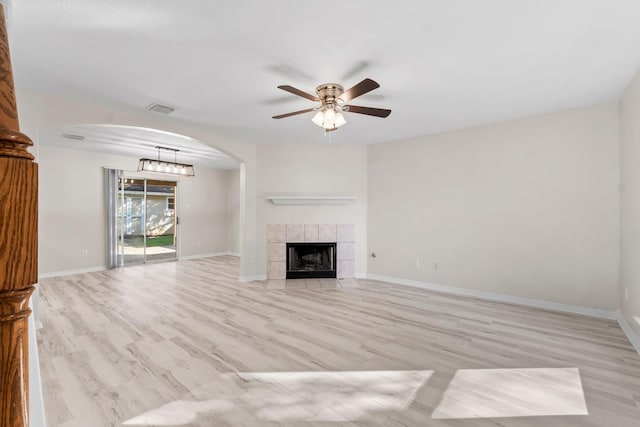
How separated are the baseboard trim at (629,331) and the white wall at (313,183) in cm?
361

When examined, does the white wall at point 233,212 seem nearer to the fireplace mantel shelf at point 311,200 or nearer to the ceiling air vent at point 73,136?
the fireplace mantel shelf at point 311,200

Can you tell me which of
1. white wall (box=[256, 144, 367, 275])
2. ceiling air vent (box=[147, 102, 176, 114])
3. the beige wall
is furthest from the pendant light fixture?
ceiling air vent (box=[147, 102, 176, 114])

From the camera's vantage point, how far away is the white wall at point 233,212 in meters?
8.90

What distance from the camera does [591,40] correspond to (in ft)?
7.63

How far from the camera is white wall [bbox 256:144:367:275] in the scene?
575 cm

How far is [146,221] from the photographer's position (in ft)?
24.1

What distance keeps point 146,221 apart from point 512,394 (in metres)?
7.93

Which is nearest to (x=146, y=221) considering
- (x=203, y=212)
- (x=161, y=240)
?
(x=161, y=240)

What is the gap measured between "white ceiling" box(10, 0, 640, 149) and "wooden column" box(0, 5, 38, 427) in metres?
1.98

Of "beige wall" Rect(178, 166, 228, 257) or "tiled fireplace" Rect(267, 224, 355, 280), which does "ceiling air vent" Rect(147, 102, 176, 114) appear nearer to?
"tiled fireplace" Rect(267, 224, 355, 280)

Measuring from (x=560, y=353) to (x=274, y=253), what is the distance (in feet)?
14.4

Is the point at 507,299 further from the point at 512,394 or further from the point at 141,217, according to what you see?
the point at 141,217

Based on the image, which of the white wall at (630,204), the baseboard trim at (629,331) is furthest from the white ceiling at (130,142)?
the baseboard trim at (629,331)

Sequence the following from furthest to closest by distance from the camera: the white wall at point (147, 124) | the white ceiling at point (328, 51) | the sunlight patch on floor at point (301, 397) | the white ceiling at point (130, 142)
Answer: the white ceiling at point (130, 142) → the white wall at point (147, 124) → the white ceiling at point (328, 51) → the sunlight patch on floor at point (301, 397)
